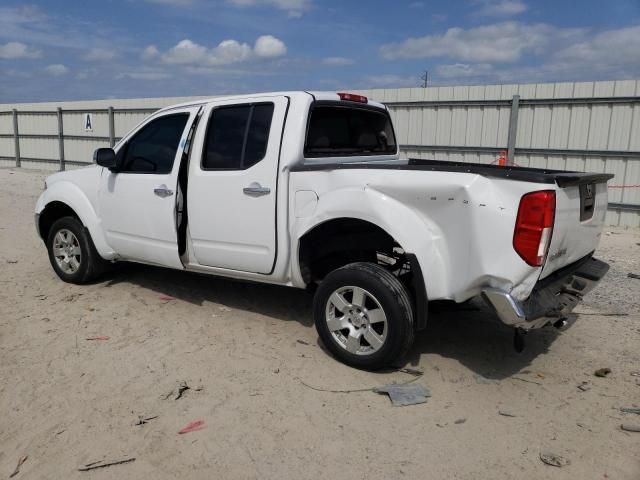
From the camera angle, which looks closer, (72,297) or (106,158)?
(106,158)

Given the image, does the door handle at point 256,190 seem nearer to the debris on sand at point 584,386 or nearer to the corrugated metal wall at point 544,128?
the debris on sand at point 584,386

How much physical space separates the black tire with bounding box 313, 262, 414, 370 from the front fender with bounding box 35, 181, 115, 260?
2.65m

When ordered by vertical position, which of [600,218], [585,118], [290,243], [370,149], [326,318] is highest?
[585,118]

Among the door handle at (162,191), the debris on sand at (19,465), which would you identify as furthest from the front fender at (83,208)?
the debris on sand at (19,465)

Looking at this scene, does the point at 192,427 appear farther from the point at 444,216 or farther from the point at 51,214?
the point at 51,214

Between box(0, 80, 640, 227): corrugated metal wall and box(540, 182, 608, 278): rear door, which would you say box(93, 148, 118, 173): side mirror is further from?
box(0, 80, 640, 227): corrugated metal wall

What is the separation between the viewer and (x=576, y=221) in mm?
3670

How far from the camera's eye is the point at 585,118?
10.8 m

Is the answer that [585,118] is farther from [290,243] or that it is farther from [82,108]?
[82,108]

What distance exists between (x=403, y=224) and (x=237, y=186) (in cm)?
151

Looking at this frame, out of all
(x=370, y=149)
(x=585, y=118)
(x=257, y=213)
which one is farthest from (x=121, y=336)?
(x=585, y=118)

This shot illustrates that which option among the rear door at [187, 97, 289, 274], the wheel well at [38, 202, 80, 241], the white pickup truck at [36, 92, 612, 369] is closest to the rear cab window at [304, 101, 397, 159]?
the white pickup truck at [36, 92, 612, 369]

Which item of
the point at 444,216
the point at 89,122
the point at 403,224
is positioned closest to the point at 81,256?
the point at 403,224

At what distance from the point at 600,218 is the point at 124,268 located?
508cm
